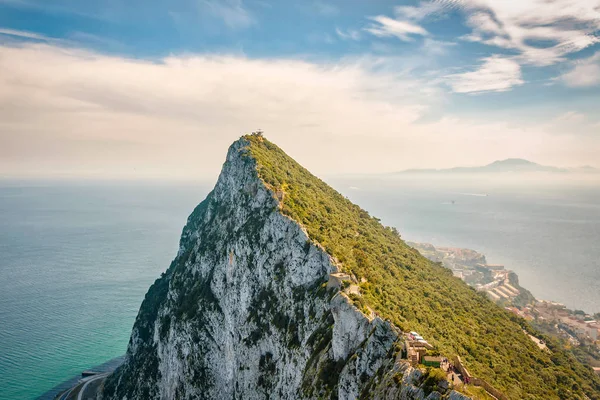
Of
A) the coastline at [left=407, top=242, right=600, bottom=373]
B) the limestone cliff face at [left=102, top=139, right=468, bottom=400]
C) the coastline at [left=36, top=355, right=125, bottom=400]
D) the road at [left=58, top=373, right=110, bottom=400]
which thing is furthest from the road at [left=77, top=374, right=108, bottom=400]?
the coastline at [left=407, top=242, right=600, bottom=373]

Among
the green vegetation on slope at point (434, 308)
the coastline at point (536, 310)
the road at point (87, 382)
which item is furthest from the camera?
the coastline at point (536, 310)

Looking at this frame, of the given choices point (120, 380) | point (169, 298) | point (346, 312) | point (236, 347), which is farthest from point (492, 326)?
point (120, 380)

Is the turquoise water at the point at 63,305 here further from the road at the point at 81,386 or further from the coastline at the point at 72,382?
the road at the point at 81,386

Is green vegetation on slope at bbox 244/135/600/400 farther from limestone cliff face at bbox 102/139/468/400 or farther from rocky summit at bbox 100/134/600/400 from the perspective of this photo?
→ limestone cliff face at bbox 102/139/468/400

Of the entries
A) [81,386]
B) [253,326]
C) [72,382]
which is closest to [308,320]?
[253,326]

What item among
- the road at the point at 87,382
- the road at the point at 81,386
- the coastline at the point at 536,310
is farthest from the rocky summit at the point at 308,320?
the coastline at the point at 536,310
